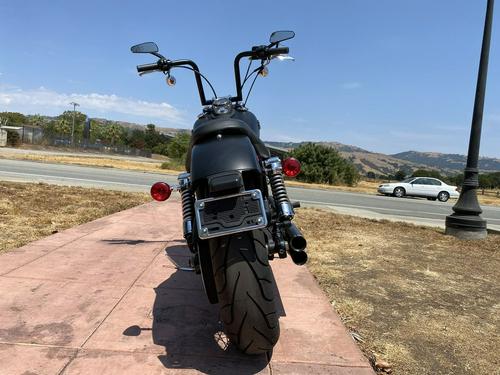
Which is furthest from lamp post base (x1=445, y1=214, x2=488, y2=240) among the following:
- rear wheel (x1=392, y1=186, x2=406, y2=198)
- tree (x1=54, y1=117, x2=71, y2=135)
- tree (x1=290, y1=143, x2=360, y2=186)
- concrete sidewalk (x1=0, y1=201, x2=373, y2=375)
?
tree (x1=54, y1=117, x2=71, y2=135)

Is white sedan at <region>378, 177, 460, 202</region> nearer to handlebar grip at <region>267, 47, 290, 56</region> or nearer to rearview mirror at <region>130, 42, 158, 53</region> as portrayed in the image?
handlebar grip at <region>267, 47, 290, 56</region>

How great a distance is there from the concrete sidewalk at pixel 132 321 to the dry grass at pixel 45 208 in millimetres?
827

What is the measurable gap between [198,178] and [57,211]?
5910mm

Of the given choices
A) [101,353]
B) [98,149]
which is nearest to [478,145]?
[101,353]

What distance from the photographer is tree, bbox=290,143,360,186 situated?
1447 inches

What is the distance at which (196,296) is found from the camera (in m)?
3.96

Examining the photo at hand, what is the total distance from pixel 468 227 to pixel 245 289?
7294mm

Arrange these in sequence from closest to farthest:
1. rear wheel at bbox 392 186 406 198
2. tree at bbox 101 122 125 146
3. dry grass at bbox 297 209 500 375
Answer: dry grass at bbox 297 209 500 375, rear wheel at bbox 392 186 406 198, tree at bbox 101 122 125 146

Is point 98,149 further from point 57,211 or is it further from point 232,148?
point 232,148

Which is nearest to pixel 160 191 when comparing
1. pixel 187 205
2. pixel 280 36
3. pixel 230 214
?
pixel 187 205

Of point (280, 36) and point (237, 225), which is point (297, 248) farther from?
point (280, 36)

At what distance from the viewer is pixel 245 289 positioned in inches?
97.7

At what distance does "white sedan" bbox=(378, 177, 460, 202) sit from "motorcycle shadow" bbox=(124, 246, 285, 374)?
24.5 metres

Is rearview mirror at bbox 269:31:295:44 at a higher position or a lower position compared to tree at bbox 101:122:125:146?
lower
